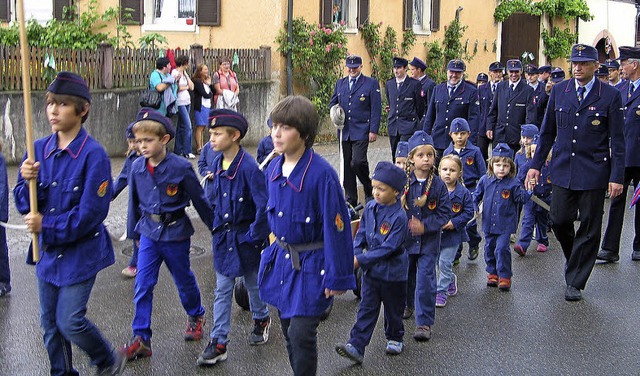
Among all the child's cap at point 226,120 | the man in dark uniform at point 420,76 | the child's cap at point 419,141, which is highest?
the man in dark uniform at point 420,76

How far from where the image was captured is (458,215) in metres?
7.69

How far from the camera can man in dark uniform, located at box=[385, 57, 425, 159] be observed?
12.9 meters

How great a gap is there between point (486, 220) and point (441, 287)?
3.81 feet

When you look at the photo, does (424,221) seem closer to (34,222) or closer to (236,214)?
(236,214)

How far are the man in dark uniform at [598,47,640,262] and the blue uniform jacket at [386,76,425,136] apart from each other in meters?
2.95

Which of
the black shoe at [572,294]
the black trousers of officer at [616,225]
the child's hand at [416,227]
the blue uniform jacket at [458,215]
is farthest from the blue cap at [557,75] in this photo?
the child's hand at [416,227]

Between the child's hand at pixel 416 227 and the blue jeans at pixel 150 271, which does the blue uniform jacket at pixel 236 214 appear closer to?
the blue jeans at pixel 150 271

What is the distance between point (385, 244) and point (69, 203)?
207 centimetres

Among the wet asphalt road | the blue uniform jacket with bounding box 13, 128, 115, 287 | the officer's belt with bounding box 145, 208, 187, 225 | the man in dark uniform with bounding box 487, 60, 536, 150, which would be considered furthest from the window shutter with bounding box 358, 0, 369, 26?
the blue uniform jacket with bounding box 13, 128, 115, 287

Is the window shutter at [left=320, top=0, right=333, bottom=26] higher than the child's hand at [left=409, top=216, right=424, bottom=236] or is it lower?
higher

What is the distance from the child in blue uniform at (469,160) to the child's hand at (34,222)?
5294 millimetres

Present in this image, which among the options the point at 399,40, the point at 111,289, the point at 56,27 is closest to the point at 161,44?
the point at 56,27

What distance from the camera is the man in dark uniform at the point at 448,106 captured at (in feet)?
39.7

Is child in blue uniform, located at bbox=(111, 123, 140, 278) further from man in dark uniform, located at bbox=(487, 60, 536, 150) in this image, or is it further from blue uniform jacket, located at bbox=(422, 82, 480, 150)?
man in dark uniform, located at bbox=(487, 60, 536, 150)
